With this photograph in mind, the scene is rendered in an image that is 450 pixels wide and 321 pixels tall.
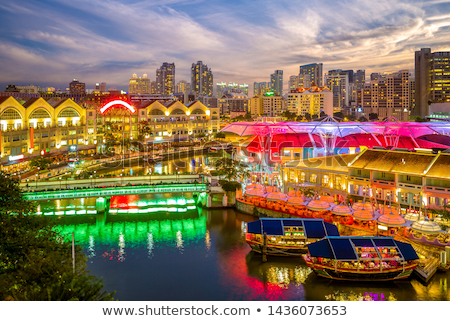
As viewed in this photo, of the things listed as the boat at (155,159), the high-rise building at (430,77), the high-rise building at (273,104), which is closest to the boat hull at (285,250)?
the boat at (155,159)

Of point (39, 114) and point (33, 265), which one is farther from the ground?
point (39, 114)

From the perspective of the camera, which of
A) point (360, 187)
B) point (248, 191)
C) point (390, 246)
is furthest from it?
point (248, 191)

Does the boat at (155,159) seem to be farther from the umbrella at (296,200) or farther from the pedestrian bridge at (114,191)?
the umbrella at (296,200)

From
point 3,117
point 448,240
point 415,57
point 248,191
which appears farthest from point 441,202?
point 415,57

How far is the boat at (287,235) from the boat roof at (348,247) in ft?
7.56

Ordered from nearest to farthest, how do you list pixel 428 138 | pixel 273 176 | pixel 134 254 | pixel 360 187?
pixel 134 254
pixel 360 187
pixel 273 176
pixel 428 138

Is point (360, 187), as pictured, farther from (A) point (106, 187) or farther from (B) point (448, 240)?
(A) point (106, 187)

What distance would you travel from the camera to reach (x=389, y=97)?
140 meters

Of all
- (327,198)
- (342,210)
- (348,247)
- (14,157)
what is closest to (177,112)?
(14,157)

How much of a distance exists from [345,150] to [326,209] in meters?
22.2

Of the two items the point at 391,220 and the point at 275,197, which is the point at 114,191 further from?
the point at 391,220

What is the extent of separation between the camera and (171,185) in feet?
110

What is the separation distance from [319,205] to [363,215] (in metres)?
3.54

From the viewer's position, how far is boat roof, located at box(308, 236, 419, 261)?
63.9 ft
